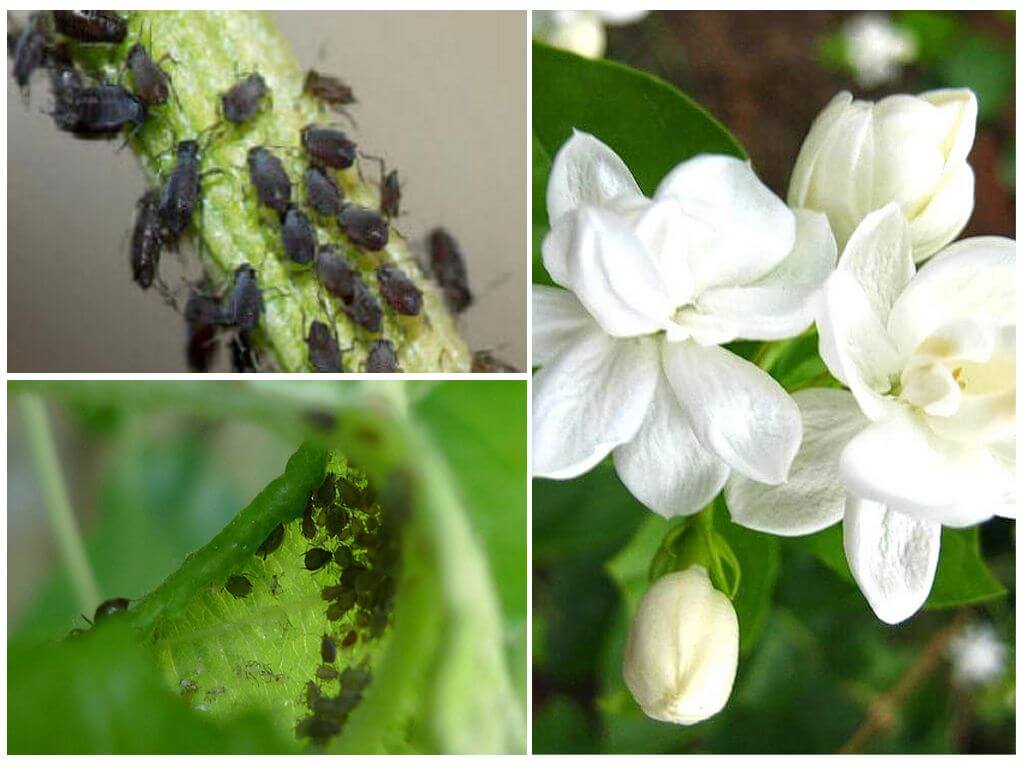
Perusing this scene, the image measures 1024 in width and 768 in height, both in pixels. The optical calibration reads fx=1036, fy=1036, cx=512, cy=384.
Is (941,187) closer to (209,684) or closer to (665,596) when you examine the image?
(665,596)

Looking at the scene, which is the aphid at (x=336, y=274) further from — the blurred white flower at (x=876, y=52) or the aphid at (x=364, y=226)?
the blurred white flower at (x=876, y=52)

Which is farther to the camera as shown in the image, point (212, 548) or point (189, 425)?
point (189, 425)

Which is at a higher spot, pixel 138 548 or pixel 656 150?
pixel 656 150

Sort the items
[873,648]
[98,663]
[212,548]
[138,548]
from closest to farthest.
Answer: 1. [98,663]
2. [212,548]
3. [138,548]
4. [873,648]

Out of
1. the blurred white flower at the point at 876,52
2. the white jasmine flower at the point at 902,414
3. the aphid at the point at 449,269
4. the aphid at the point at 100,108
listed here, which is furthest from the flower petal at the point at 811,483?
the blurred white flower at the point at 876,52

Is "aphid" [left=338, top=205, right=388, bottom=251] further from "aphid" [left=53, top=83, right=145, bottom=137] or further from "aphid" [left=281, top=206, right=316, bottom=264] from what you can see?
"aphid" [left=53, top=83, right=145, bottom=137]

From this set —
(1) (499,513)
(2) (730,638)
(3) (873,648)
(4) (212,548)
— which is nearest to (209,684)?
(4) (212,548)
